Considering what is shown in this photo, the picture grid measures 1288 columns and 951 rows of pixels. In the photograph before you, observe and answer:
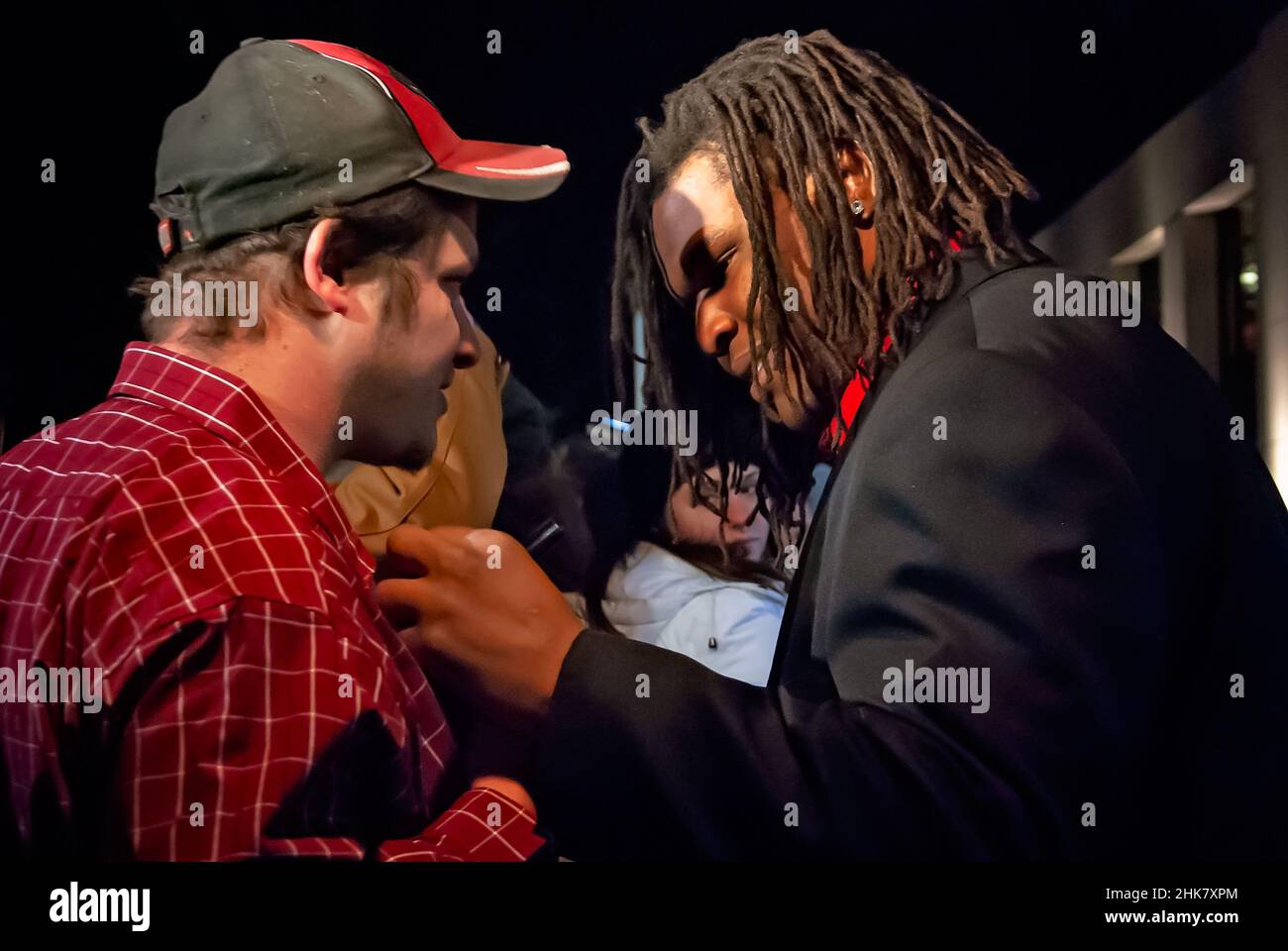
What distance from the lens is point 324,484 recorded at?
6.59 ft

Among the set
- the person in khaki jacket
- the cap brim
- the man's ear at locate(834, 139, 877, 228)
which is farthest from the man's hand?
the man's ear at locate(834, 139, 877, 228)

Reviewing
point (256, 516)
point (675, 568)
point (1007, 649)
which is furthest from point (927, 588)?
point (256, 516)

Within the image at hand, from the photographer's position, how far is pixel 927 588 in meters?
1.90

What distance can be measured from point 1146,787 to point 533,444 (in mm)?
1220

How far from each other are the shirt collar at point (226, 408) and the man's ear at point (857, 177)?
1.02 m

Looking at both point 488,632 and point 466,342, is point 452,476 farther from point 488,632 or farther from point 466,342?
point 488,632

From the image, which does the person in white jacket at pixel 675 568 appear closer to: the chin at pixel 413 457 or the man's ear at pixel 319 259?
the chin at pixel 413 457

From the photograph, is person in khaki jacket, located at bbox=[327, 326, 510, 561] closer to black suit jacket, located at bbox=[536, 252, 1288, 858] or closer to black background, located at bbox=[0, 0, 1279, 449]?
black background, located at bbox=[0, 0, 1279, 449]

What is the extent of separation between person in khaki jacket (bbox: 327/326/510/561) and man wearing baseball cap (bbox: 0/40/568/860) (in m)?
0.10

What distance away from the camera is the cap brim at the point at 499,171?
2061mm

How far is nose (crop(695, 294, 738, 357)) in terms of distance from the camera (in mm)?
2279
